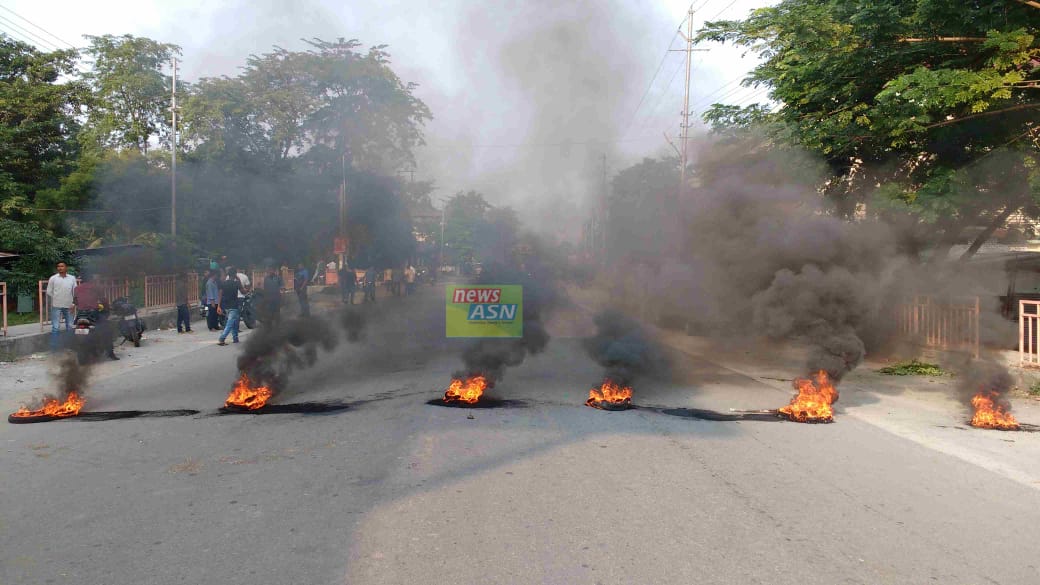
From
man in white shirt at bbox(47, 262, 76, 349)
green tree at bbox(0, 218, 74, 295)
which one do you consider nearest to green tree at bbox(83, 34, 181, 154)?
green tree at bbox(0, 218, 74, 295)

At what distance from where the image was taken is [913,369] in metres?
10.5

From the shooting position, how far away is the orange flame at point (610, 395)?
23.7 ft

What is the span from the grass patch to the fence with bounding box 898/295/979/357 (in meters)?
0.42

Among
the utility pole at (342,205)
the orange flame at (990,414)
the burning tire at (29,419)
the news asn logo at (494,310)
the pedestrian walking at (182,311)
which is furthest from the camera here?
the utility pole at (342,205)

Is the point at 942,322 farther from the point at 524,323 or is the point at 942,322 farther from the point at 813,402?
the point at 524,323

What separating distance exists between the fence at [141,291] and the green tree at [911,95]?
11.9 metres

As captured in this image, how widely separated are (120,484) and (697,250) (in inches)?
321

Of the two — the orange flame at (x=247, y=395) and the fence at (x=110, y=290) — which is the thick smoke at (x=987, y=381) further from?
the fence at (x=110, y=290)

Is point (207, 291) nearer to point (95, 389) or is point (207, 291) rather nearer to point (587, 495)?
point (95, 389)

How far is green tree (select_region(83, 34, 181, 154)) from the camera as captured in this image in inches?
1092

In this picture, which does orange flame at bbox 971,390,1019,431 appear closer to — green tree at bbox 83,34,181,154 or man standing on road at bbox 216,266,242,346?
man standing on road at bbox 216,266,242,346

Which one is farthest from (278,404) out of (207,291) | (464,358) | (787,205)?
(207,291)

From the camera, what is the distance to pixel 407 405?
718 cm

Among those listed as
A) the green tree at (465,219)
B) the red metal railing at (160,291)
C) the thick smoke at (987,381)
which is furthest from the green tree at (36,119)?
the thick smoke at (987,381)
